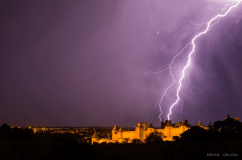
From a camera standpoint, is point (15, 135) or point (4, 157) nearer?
point (4, 157)

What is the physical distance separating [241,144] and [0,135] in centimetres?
3760

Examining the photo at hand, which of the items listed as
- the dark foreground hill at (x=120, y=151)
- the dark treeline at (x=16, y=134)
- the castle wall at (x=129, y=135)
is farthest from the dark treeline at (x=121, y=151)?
the castle wall at (x=129, y=135)

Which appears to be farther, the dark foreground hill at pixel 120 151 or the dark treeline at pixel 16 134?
the dark treeline at pixel 16 134

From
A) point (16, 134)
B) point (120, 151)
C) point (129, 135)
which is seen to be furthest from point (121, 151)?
point (129, 135)

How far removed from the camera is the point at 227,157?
15.8m

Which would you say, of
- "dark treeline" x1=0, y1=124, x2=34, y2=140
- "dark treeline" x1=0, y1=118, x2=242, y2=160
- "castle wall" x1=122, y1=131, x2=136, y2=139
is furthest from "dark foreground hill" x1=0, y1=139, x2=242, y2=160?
"castle wall" x1=122, y1=131, x2=136, y2=139

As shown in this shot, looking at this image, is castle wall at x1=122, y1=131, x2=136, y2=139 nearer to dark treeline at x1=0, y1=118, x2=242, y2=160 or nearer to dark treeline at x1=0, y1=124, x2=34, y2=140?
dark treeline at x1=0, y1=124, x2=34, y2=140

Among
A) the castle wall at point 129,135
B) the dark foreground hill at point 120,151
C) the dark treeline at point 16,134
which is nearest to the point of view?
the dark foreground hill at point 120,151

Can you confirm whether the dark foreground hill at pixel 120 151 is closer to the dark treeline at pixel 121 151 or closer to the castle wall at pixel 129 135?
the dark treeline at pixel 121 151

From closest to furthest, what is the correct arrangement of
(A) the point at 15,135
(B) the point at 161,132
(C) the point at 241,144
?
(C) the point at 241,144
(A) the point at 15,135
(B) the point at 161,132

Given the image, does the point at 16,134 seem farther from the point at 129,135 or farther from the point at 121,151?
the point at 129,135

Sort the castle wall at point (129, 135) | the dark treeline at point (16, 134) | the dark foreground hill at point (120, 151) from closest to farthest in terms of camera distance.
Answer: the dark foreground hill at point (120, 151) < the dark treeline at point (16, 134) < the castle wall at point (129, 135)

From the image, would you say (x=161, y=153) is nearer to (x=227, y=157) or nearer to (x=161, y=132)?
(x=227, y=157)

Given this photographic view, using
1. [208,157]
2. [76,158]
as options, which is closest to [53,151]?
[76,158]
